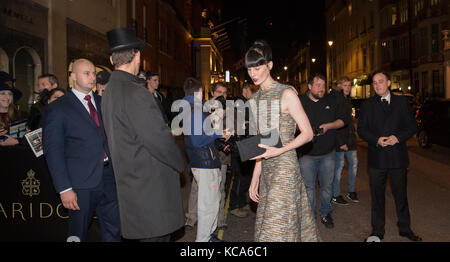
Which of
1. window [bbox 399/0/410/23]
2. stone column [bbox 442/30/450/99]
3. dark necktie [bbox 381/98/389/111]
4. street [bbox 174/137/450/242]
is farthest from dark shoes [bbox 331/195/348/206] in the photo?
window [bbox 399/0/410/23]

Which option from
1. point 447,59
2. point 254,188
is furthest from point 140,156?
point 447,59

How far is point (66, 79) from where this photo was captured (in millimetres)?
11812

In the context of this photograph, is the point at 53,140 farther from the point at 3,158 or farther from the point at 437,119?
the point at 437,119

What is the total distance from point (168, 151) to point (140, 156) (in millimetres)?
224

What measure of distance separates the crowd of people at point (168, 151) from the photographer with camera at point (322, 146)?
0.07 feet

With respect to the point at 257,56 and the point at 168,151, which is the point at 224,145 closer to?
the point at 257,56

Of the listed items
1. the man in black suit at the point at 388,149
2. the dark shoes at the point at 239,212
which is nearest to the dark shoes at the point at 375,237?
the man in black suit at the point at 388,149

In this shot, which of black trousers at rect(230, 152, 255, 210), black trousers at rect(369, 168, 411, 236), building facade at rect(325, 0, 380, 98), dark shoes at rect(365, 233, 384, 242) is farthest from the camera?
building facade at rect(325, 0, 380, 98)

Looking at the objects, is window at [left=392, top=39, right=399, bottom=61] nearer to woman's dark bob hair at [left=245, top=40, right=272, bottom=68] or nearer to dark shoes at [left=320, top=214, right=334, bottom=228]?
dark shoes at [left=320, top=214, right=334, bottom=228]

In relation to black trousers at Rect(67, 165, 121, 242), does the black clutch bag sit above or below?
above

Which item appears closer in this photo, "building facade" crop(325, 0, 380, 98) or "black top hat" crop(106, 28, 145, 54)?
"black top hat" crop(106, 28, 145, 54)

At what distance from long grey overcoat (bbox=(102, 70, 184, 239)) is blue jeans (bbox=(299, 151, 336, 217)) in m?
3.29

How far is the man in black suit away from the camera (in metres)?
5.15

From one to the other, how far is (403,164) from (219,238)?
9.17 ft
